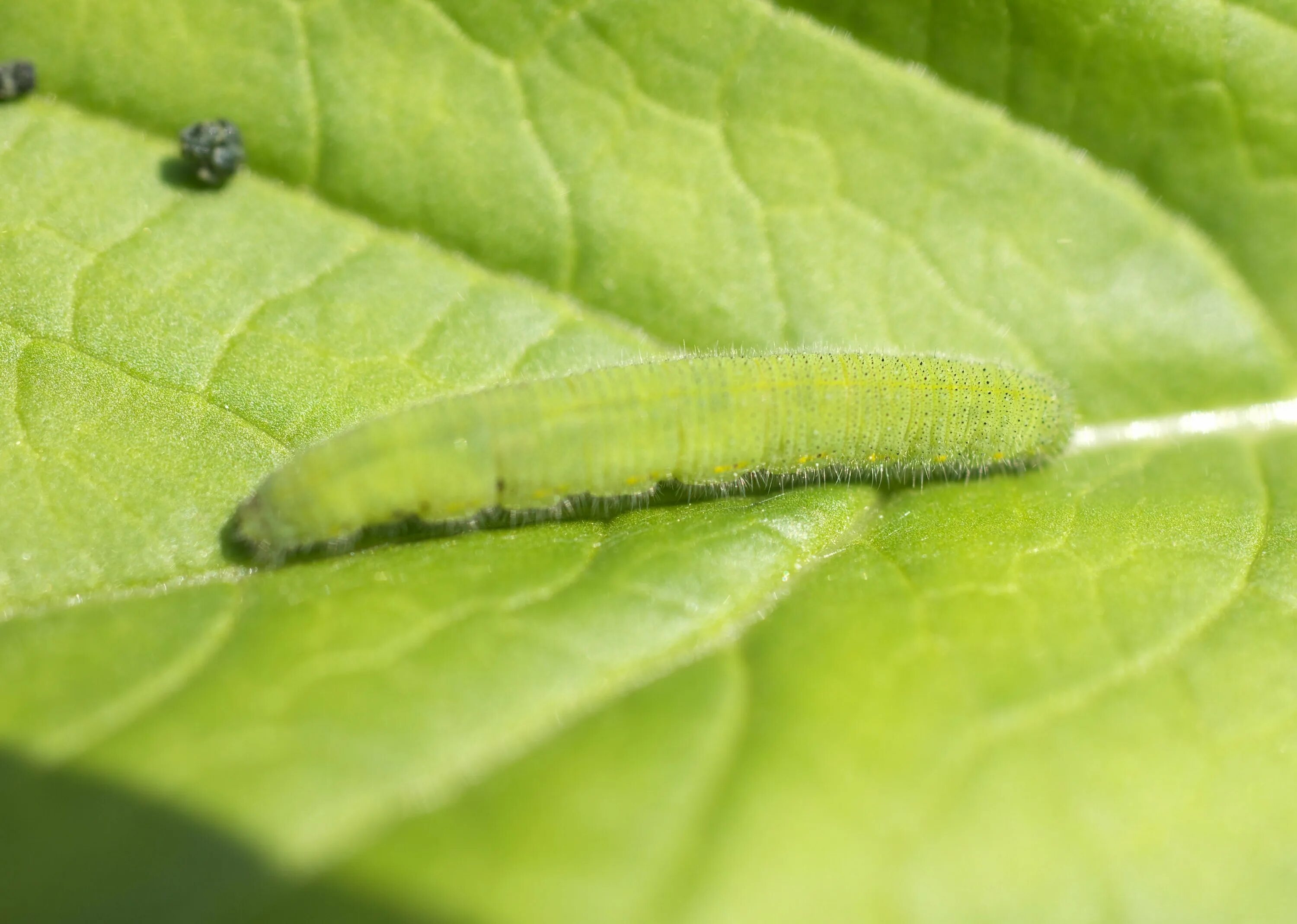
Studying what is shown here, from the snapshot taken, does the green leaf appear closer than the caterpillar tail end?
Yes

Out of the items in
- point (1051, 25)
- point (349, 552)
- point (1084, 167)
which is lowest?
point (349, 552)

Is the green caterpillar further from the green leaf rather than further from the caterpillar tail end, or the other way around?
the green leaf

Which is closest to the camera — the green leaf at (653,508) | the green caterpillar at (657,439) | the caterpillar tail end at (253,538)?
the green leaf at (653,508)

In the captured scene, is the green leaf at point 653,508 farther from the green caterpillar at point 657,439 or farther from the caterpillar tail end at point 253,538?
the green caterpillar at point 657,439

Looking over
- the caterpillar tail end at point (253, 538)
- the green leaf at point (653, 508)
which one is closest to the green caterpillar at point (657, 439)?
the caterpillar tail end at point (253, 538)

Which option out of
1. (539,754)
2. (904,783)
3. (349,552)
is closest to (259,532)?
(349,552)

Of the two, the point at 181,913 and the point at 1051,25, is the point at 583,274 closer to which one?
the point at 1051,25

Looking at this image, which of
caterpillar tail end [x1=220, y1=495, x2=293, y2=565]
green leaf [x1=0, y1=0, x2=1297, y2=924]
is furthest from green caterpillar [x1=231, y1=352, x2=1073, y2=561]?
green leaf [x1=0, y1=0, x2=1297, y2=924]
